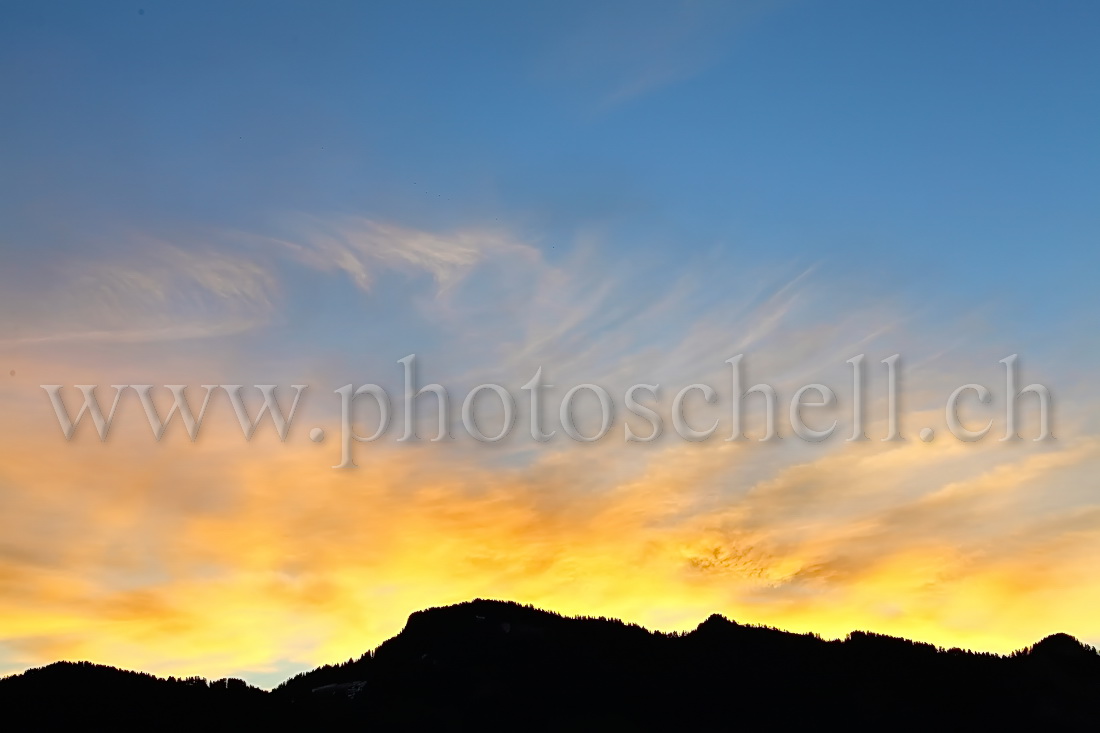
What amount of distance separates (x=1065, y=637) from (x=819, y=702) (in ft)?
33.0

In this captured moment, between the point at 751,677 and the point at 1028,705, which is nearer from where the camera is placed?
the point at 1028,705

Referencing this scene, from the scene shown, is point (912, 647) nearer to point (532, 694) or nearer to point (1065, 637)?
point (1065, 637)

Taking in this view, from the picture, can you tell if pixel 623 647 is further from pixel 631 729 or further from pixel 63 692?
pixel 63 692

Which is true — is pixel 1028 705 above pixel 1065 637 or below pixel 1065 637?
below

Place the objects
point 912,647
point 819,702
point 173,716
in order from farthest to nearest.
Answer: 1. point 912,647
2. point 819,702
3. point 173,716

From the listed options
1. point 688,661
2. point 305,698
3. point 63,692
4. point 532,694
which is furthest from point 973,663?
point 63,692

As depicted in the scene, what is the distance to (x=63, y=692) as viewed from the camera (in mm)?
30469

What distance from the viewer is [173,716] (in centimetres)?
3006

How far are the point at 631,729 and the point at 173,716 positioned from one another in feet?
49.9

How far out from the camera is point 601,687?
111ft

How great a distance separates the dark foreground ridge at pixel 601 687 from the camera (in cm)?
3067

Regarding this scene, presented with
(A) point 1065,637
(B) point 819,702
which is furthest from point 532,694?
(A) point 1065,637

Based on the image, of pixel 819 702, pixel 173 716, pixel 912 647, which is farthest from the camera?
pixel 912 647

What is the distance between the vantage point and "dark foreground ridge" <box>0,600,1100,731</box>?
3067 cm
